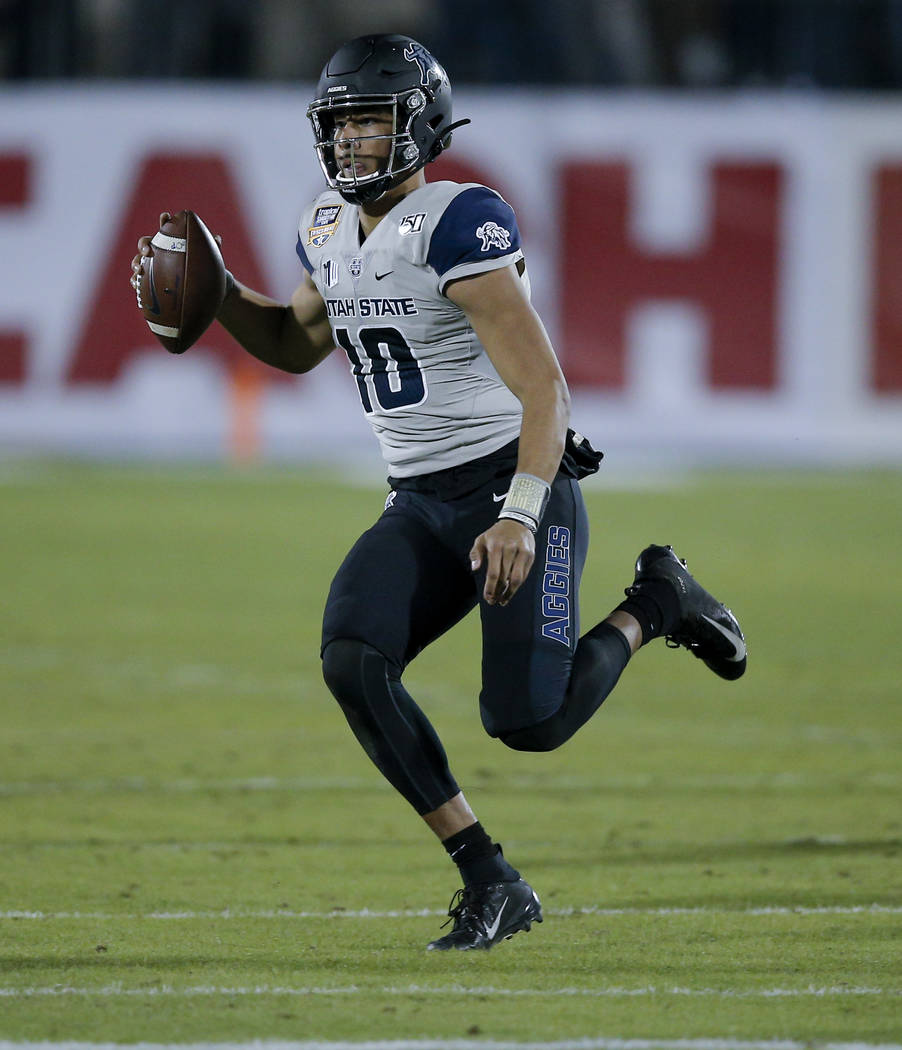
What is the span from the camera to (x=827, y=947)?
12.8ft

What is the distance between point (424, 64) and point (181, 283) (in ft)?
2.43

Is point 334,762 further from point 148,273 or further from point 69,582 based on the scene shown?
point 69,582

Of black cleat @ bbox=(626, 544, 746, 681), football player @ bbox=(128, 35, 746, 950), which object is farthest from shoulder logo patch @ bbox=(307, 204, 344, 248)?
black cleat @ bbox=(626, 544, 746, 681)

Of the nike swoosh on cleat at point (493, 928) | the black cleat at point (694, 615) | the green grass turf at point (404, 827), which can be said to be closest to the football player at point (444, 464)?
the nike swoosh on cleat at point (493, 928)

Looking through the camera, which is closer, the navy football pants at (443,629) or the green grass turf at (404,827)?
the green grass turf at (404,827)

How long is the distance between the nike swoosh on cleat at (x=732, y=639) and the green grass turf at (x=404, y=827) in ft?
1.68

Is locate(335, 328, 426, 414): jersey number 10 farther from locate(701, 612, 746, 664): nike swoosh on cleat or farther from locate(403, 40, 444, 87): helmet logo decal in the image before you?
locate(701, 612, 746, 664): nike swoosh on cleat

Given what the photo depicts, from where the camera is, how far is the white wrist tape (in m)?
3.81

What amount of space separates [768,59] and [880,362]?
3658 millimetres

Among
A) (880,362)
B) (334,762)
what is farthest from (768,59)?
(334,762)

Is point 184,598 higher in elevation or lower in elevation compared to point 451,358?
lower

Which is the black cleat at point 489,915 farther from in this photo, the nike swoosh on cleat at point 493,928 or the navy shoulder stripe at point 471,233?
the navy shoulder stripe at point 471,233

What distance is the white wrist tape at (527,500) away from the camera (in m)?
3.81

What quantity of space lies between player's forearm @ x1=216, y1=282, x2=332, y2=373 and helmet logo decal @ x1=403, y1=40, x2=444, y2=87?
2.30 ft
